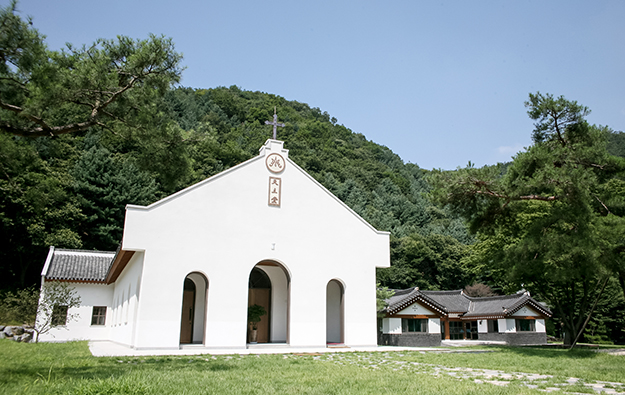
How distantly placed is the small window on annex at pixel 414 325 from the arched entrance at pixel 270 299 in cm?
704

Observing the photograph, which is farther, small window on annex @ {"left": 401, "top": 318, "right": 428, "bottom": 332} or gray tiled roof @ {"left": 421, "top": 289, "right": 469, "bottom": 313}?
gray tiled roof @ {"left": 421, "top": 289, "right": 469, "bottom": 313}

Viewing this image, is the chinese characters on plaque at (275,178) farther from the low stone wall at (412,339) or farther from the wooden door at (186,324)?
the low stone wall at (412,339)

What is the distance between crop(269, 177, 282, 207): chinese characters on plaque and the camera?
52.4ft

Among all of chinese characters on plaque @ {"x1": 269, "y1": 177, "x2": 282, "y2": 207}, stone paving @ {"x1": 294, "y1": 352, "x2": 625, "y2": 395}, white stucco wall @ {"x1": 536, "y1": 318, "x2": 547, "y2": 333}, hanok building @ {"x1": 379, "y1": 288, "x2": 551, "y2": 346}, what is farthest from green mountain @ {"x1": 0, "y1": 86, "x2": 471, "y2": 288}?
white stucco wall @ {"x1": 536, "y1": 318, "x2": 547, "y2": 333}

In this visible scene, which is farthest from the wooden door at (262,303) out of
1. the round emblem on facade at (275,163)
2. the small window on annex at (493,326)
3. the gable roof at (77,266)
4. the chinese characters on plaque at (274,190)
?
the small window on annex at (493,326)

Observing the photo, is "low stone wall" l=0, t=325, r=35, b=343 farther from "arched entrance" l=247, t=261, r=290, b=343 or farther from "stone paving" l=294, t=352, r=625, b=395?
"stone paving" l=294, t=352, r=625, b=395

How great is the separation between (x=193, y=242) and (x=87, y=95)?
256 inches

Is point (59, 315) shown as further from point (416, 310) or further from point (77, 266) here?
point (416, 310)

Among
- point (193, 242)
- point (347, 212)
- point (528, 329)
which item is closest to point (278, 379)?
point (193, 242)

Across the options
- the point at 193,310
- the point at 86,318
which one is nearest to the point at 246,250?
the point at 193,310

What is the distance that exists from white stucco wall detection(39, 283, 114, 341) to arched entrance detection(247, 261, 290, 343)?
886 centimetres

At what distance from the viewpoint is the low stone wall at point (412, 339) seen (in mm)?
20859

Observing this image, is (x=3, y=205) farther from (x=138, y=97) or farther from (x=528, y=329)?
(x=528, y=329)

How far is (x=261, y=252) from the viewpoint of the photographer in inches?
605
